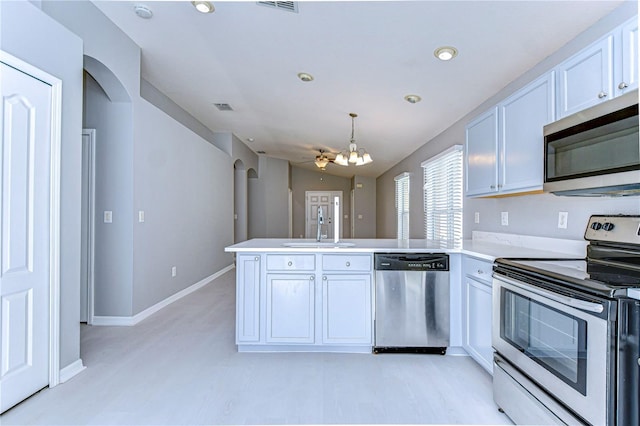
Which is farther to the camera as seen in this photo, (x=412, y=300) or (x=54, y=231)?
(x=412, y=300)

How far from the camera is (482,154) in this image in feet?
9.25

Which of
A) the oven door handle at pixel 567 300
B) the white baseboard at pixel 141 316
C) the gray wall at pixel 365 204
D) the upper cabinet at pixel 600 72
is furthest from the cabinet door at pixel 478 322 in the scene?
the gray wall at pixel 365 204

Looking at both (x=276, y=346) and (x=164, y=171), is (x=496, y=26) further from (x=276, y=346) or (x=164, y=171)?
(x=164, y=171)

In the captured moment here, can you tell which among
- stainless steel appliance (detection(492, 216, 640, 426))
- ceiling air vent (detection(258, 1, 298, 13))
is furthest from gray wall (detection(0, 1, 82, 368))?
stainless steel appliance (detection(492, 216, 640, 426))

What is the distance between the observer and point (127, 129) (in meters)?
3.35

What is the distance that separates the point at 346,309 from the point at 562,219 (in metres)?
1.67

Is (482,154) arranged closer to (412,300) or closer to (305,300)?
(412,300)

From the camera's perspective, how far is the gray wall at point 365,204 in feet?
32.1

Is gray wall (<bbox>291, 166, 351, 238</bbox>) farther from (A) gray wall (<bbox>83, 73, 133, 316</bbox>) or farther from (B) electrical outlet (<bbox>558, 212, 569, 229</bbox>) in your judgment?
(B) electrical outlet (<bbox>558, 212, 569, 229</bbox>)

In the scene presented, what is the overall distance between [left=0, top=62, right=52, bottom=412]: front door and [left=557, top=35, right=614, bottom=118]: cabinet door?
3.12 metres

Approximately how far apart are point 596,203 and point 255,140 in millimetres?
6142

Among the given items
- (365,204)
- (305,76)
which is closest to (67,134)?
(305,76)

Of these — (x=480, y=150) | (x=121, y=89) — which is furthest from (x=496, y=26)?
(x=121, y=89)

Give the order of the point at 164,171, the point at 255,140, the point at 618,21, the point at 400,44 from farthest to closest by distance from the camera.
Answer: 1. the point at 255,140
2. the point at 164,171
3. the point at 400,44
4. the point at 618,21
